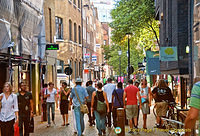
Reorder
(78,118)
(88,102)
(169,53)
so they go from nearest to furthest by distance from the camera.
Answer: (78,118), (88,102), (169,53)

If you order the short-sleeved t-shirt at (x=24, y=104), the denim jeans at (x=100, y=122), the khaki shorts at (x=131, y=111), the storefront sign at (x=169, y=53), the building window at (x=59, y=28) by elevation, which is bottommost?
the denim jeans at (x=100, y=122)

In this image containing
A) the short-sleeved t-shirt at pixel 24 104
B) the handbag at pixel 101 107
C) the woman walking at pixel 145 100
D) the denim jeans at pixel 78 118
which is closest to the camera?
the short-sleeved t-shirt at pixel 24 104

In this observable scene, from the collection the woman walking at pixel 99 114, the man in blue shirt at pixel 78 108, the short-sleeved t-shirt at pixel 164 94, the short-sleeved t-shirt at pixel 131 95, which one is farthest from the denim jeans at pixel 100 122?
the short-sleeved t-shirt at pixel 164 94

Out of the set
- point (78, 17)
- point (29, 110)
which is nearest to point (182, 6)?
point (29, 110)

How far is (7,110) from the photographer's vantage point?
849cm

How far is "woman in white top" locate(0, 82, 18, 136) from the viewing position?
8.48 metres

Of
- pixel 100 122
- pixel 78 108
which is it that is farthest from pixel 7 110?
pixel 100 122

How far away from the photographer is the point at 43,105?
15320mm

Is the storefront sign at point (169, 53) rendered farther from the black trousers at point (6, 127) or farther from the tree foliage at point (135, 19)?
the tree foliage at point (135, 19)

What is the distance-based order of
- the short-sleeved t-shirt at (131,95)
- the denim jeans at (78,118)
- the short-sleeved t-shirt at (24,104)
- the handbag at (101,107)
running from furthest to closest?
1. the short-sleeved t-shirt at (131,95)
2. the handbag at (101,107)
3. the denim jeans at (78,118)
4. the short-sleeved t-shirt at (24,104)

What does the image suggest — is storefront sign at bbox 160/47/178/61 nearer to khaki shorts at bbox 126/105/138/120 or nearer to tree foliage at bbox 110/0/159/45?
khaki shorts at bbox 126/105/138/120

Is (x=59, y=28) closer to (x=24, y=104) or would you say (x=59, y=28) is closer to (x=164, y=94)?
(x=164, y=94)

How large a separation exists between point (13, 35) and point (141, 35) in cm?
1872

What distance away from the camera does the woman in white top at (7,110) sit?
8.48m
